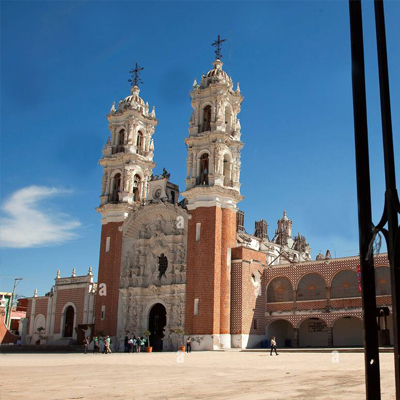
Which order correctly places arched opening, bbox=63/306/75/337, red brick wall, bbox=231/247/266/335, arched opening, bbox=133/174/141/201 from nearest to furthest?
red brick wall, bbox=231/247/266/335, arched opening, bbox=133/174/141/201, arched opening, bbox=63/306/75/337

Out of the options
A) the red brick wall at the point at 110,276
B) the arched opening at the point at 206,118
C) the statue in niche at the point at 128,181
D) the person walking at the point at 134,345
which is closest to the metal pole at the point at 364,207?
the person walking at the point at 134,345

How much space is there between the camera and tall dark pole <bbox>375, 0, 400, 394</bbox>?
4.57m

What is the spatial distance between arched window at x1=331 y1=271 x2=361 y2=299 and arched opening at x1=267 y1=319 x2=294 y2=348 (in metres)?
6.45

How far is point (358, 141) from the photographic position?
5.27m

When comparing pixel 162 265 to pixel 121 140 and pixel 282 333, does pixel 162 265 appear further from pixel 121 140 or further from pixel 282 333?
pixel 121 140

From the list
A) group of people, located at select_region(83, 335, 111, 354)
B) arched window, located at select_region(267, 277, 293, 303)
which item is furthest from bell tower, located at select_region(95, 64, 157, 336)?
arched window, located at select_region(267, 277, 293, 303)

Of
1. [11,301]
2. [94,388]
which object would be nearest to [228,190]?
[94,388]

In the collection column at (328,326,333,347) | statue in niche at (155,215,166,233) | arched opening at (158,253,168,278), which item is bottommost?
column at (328,326,333,347)

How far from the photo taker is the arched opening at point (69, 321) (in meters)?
48.7

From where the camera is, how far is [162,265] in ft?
138

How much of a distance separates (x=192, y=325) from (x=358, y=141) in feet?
109

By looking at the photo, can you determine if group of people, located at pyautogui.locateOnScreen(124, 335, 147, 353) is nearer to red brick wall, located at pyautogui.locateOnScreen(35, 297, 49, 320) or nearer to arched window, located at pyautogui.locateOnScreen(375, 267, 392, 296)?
red brick wall, located at pyautogui.locateOnScreen(35, 297, 49, 320)

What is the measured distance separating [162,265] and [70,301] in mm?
12811

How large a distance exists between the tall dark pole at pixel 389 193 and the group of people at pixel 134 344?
1368 inches
